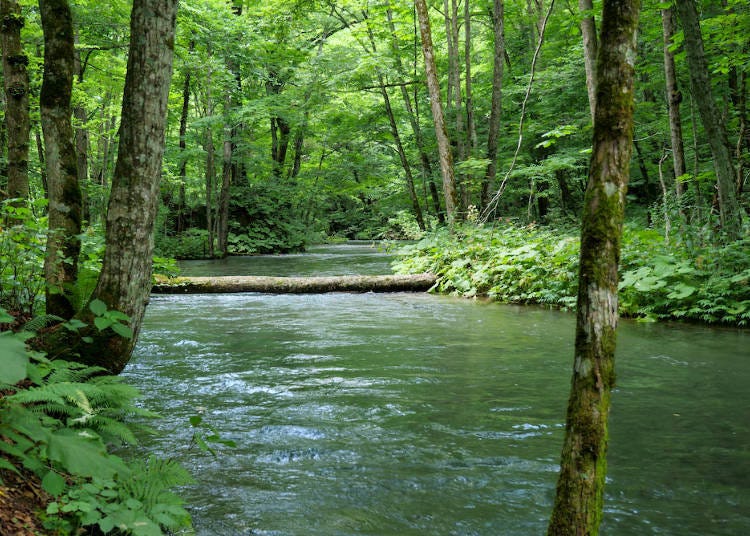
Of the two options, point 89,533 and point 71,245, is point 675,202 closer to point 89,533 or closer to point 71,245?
point 71,245

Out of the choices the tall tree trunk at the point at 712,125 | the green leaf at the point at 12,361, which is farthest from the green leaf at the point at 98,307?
the tall tree trunk at the point at 712,125

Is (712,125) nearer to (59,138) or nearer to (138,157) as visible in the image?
(138,157)

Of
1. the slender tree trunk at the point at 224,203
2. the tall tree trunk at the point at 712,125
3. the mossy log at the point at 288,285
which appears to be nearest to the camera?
the tall tree trunk at the point at 712,125

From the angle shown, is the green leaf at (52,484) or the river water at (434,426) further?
the river water at (434,426)

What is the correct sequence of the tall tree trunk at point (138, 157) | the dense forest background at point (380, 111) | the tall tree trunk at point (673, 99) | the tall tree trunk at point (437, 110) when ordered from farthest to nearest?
the tall tree trunk at point (437, 110) < the dense forest background at point (380, 111) < the tall tree trunk at point (673, 99) < the tall tree trunk at point (138, 157)

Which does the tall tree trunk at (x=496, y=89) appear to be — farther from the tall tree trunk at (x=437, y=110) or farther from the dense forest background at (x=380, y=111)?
the tall tree trunk at (x=437, y=110)

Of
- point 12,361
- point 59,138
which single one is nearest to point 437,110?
point 59,138

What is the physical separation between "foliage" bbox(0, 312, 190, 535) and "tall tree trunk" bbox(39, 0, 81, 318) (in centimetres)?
222

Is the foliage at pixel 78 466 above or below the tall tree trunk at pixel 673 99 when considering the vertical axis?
below

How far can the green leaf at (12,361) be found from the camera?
5.49 feet

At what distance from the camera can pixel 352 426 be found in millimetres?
4195

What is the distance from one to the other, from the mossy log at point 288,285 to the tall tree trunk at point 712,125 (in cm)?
629

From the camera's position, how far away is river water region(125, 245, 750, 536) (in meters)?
2.90

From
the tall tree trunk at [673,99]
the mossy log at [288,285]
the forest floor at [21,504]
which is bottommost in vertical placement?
the forest floor at [21,504]
